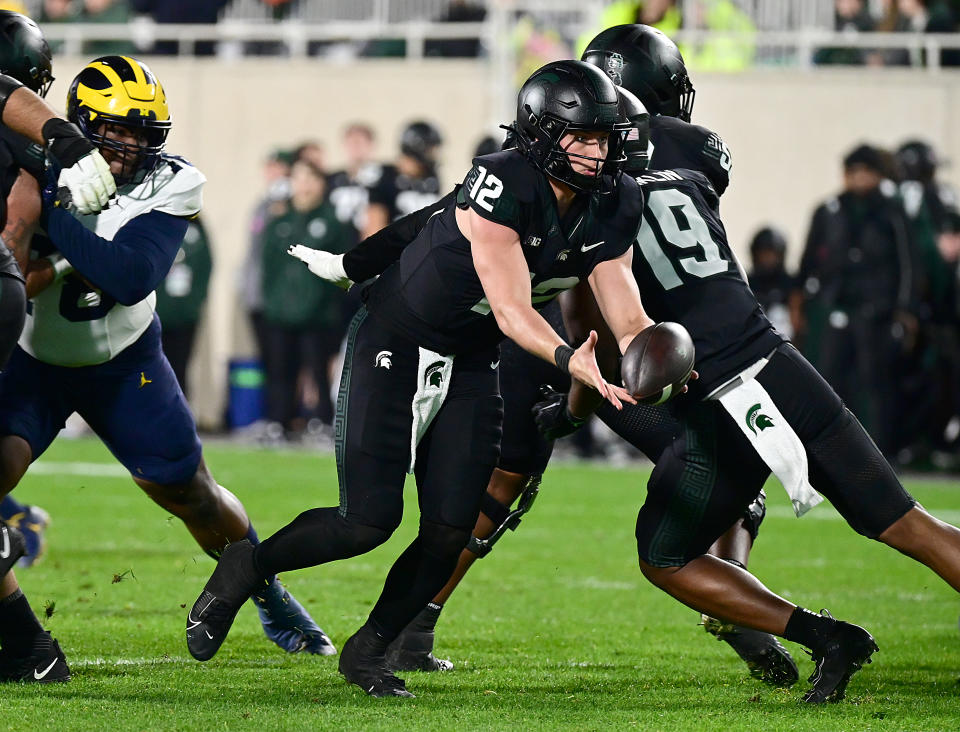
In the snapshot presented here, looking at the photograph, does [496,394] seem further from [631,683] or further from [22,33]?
[22,33]

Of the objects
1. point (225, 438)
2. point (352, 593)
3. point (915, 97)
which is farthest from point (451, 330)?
point (915, 97)

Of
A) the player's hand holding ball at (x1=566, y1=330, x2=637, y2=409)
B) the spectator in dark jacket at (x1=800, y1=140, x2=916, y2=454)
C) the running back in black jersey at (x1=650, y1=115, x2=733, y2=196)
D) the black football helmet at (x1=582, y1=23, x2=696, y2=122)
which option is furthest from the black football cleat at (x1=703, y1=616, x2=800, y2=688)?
the spectator in dark jacket at (x1=800, y1=140, x2=916, y2=454)

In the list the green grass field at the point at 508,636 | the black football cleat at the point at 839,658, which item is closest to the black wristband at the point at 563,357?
the green grass field at the point at 508,636

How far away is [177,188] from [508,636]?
1.97m

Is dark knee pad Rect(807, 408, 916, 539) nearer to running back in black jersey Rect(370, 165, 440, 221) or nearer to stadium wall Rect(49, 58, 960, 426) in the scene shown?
running back in black jersey Rect(370, 165, 440, 221)

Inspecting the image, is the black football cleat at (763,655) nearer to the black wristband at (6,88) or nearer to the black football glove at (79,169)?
the black football glove at (79,169)

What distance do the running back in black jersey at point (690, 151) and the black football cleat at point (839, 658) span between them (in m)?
1.38

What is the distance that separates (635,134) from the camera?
4.30 m

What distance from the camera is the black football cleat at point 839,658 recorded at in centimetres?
411

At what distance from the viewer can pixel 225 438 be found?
13164 mm

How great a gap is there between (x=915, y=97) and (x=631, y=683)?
1022 centimetres

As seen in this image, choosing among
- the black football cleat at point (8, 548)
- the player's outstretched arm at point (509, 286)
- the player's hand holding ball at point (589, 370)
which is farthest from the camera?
the black football cleat at point (8, 548)

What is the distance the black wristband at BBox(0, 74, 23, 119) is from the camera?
4160 mm

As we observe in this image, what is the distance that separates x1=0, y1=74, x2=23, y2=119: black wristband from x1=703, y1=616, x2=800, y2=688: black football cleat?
2595 mm
